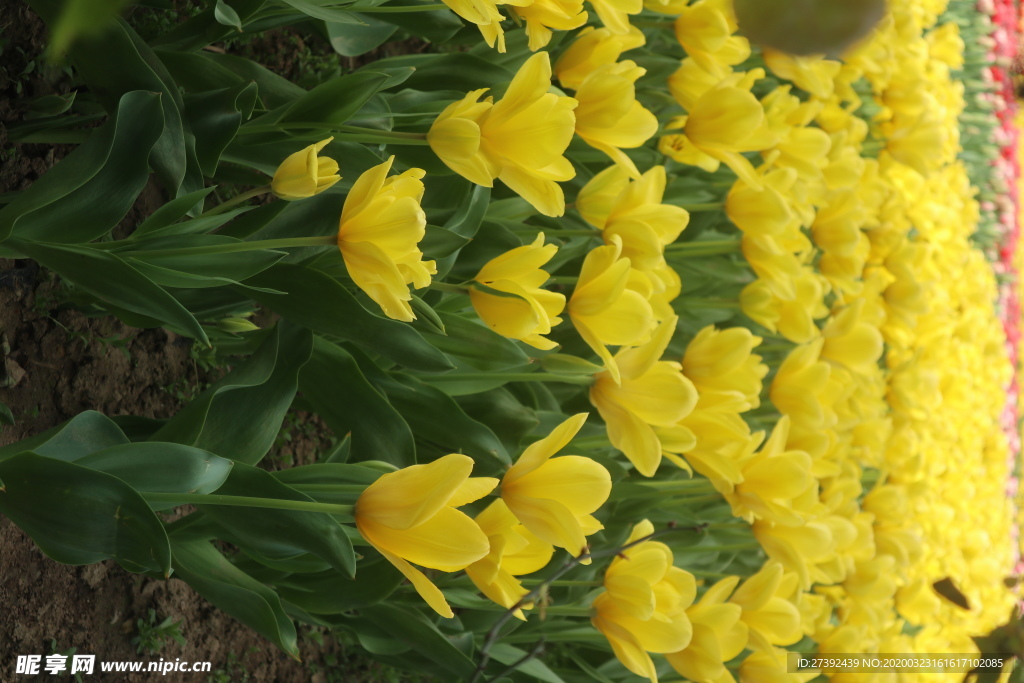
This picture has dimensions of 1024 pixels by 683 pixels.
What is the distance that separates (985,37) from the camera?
500 centimetres

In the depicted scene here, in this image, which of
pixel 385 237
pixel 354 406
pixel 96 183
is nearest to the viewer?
pixel 385 237

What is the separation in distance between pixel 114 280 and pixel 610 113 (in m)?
0.67

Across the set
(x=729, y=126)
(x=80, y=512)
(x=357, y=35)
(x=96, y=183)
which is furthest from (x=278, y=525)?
(x=729, y=126)

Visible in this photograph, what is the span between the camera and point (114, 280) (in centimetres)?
92

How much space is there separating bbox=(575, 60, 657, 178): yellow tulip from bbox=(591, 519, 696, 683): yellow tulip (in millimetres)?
571

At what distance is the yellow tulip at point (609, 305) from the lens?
1.11 m

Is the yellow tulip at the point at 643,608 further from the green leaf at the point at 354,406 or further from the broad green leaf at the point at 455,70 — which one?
the broad green leaf at the point at 455,70

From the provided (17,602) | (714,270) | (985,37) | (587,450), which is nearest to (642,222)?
(587,450)

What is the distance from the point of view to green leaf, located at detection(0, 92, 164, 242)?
931 mm

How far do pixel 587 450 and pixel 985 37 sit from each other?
16.2ft

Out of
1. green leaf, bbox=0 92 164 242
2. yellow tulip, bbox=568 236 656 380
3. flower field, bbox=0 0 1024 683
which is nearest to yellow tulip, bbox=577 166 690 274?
flower field, bbox=0 0 1024 683

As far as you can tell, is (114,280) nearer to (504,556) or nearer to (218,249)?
(218,249)

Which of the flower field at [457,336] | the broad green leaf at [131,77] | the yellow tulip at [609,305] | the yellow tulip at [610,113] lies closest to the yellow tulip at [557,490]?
the flower field at [457,336]

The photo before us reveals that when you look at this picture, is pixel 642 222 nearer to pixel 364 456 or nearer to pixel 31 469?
pixel 364 456
